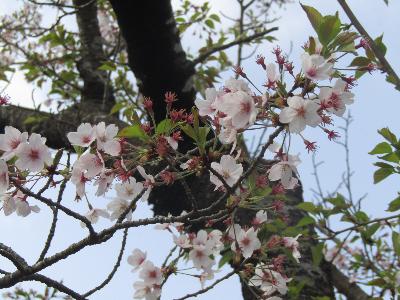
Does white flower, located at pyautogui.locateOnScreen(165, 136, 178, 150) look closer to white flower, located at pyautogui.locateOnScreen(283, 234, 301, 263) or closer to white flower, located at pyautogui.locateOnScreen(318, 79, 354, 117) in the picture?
white flower, located at pyautogui.locateOnScreen(318, 79, 354, 117)

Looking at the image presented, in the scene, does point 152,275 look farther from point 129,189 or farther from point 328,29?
point 328,29

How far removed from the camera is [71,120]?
3.38 m

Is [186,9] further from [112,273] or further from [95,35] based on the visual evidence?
[112,273]

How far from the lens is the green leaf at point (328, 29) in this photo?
1151mm

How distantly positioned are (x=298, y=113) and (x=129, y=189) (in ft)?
1.67

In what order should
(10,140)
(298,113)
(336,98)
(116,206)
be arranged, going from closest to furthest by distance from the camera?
(298,113) < (336,98) < (10,140) < (116,206)

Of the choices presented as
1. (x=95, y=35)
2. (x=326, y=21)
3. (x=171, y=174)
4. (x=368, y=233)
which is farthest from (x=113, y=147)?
(x=95, y=35)

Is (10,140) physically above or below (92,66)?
below

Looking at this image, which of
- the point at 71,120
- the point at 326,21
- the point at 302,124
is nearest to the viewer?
the point at 302,124

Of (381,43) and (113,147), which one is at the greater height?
(381,43)

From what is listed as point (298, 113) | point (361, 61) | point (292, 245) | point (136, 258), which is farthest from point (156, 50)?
point (298, 113)

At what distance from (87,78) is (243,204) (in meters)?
2.69

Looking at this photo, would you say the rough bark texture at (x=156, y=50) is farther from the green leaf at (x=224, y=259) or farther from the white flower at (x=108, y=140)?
the white flower at (x=108, y=140)

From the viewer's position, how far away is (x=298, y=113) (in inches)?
41.0
